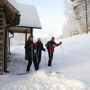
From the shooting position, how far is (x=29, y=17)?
11992 millimetres

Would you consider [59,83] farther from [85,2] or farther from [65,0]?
[65,0]

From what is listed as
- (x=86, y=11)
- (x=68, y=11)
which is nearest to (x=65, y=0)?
Result: (x=68, y=11)

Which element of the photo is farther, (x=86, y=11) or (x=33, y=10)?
(x=86, y=11)

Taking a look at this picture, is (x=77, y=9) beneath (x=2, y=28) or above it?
above

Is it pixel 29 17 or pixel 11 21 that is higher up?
pixel 29 17

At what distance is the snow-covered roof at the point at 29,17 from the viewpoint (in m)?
11.1

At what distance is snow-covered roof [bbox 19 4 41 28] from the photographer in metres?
11.1

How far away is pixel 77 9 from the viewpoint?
24.2m

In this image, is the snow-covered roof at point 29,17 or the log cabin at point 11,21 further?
the snow-covered roof at point 29,17

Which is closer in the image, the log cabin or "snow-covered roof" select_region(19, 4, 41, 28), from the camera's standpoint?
the log cabin

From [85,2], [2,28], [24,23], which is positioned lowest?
[2,28]

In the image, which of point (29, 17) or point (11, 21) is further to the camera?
point (29, 17)

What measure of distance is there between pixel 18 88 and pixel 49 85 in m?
1.04

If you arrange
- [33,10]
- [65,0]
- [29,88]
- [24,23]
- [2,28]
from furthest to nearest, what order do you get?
1. [65,0]
2. [33,10]
3. [24,23]
4. [2,28]
5. [29,88]
